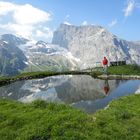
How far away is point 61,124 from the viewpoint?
19.1 metres

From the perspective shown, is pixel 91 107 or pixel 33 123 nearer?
pixel 33 123

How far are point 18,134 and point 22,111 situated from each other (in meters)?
4.28

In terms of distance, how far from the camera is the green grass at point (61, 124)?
18.1 metres

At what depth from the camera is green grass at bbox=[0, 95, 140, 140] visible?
714 inches

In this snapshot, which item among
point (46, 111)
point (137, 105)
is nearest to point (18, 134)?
point (46, 111)

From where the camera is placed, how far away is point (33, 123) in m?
19.8

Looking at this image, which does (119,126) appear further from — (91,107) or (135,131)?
(91,107)

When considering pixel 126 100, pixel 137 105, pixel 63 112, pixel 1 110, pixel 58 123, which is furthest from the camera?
pixel 126 100

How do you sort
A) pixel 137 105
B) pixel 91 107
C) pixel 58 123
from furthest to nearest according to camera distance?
pixel 91 107, pixel 137 105, pixel 58 123

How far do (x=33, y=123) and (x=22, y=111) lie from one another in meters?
3.33

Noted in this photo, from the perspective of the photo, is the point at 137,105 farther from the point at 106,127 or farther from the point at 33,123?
the point at 33,123

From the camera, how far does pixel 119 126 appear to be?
1983 centimetres

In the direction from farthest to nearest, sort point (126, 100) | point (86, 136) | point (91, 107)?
point (91, 107) < point (126, 100) < point (86, 136)

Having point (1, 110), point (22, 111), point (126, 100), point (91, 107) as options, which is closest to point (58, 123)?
point (22, 111)
